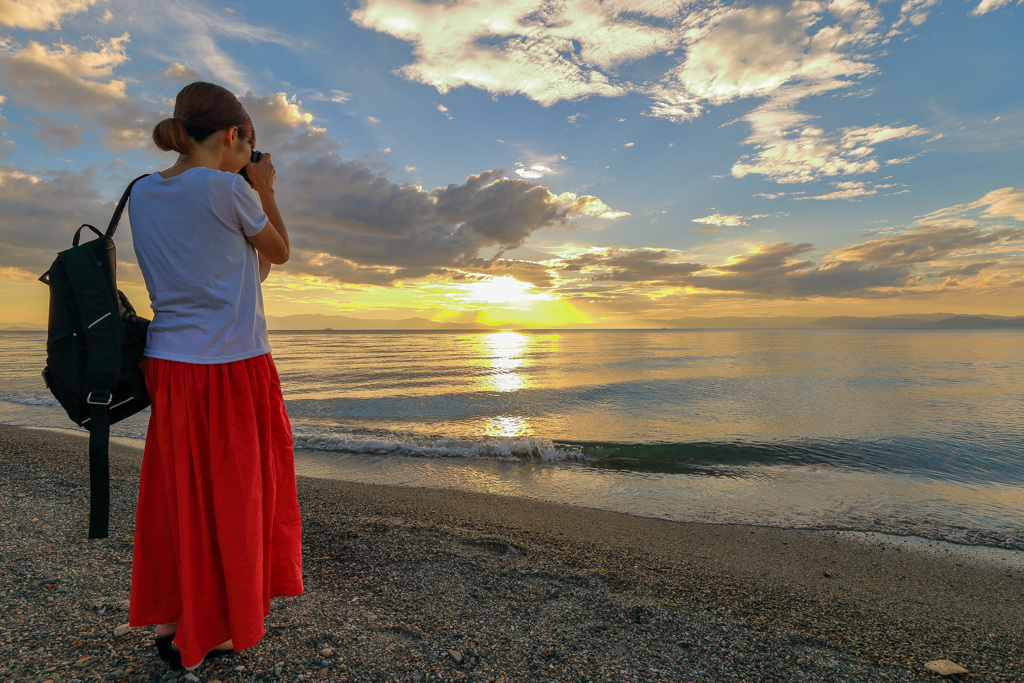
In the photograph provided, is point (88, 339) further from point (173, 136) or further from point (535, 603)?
point (535, 603)

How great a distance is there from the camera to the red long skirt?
2025 mm

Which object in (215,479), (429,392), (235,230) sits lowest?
(429,392)

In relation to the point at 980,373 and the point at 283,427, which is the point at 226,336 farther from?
the point at 980,373

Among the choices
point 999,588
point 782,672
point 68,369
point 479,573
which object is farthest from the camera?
point 999,588

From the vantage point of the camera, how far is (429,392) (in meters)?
20.0

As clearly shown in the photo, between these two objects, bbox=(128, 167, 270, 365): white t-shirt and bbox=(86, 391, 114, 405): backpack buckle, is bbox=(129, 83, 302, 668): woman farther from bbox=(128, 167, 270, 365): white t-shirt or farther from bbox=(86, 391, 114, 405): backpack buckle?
bbox=(86, 391, 114, 405): backpack buckle

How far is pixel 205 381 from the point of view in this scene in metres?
2.03

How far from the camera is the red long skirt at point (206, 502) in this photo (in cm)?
203

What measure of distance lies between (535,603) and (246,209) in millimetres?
3191

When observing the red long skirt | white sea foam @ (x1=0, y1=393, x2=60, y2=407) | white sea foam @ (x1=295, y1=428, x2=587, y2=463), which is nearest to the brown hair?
the red long skirt

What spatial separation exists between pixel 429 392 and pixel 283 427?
1788cm

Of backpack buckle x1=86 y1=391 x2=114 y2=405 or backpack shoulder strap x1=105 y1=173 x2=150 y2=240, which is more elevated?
backpack shoulder strap x1=105 y1=173 x2=150 y2=240

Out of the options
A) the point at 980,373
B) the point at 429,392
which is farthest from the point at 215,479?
the point at 980,373

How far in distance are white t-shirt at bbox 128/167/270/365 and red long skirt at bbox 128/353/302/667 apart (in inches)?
4.4
